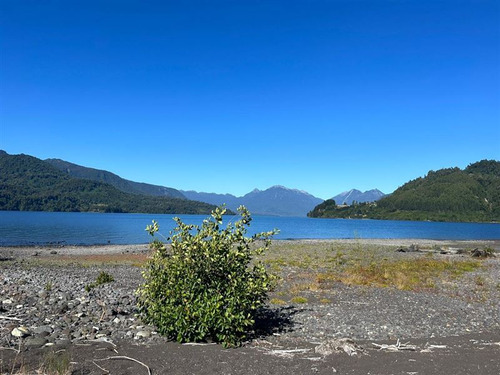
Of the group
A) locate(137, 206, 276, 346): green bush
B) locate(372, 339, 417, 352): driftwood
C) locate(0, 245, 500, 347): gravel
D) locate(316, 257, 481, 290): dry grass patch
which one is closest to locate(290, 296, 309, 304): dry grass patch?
locate(0, 245, 500, 347): gravel

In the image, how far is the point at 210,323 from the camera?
37.5 ft

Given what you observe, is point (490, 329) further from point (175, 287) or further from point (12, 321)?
point (12, 321)

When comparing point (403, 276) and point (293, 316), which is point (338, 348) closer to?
point (293, 316)

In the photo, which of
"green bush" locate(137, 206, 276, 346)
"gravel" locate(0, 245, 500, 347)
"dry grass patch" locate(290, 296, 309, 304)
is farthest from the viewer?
"dry grass patch" locate(290, 296, 309, 304)

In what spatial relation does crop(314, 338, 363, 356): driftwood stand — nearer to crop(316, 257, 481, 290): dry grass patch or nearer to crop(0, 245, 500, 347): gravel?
crop(0, 245, 500, 347): gravel

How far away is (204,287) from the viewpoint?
11.8 metres

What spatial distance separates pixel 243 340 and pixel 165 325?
2474mm

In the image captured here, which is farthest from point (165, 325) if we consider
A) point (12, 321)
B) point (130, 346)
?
point (12, 321)

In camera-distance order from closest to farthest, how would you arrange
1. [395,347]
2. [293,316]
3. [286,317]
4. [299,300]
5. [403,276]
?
[395,347], [286,317], [293,316], [299,300], [403,276]

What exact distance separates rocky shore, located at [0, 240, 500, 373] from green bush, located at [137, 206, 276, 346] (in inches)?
34.4

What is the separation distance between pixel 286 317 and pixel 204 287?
17.6 ft

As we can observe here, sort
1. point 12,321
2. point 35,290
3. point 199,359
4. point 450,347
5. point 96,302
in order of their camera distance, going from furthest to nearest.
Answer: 1. point 35,290
2. point 96,302
3. point 12,321
4. point 450,347
5. point 199,359

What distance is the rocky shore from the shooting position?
12.1 meters

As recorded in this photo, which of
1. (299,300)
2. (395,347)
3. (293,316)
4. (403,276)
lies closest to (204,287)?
(293,316)
